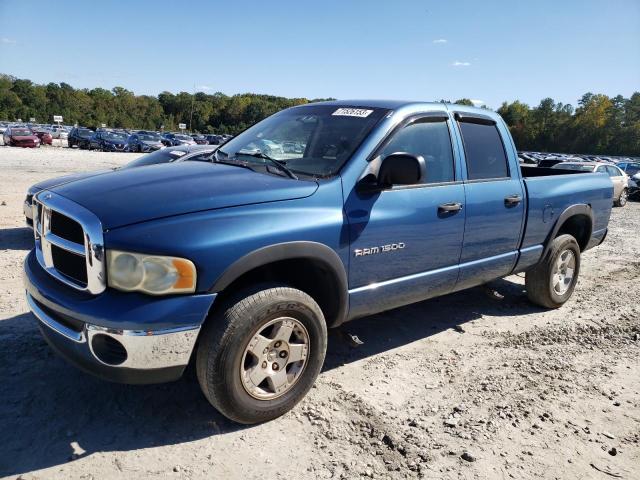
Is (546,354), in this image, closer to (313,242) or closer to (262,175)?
(313,242)

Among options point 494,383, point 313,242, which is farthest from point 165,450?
point 494,383

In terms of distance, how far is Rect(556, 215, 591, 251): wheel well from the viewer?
534 cm

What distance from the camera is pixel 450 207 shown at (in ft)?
12.0

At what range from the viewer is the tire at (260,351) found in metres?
2.60

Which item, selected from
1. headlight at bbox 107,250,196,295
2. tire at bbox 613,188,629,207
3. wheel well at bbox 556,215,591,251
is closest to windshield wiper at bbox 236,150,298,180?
headlight at bbox 107,250,196,295

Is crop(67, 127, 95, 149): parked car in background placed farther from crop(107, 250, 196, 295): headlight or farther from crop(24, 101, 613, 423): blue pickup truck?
crop(107, 250, 196, 295): headlight

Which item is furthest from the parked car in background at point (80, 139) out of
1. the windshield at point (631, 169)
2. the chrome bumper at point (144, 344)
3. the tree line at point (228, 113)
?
the tree line at point (228, 113)

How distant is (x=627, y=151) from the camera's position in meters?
96.3

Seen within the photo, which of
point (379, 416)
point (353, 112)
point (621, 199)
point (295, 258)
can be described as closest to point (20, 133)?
point (621, 199)

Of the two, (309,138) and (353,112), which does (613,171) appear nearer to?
(353,112)

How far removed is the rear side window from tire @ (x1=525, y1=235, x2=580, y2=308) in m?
1.21

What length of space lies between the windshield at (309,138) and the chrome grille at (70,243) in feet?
4.25

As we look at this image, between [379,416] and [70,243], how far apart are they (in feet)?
6.82

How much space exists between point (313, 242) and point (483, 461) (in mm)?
1543
